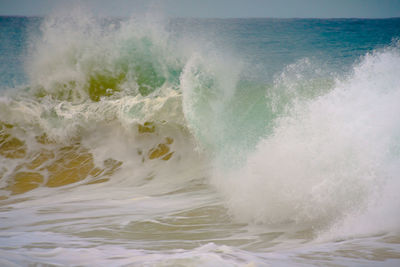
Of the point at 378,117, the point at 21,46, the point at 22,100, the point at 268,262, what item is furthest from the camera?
the point at 21,46

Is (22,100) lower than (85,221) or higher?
higher

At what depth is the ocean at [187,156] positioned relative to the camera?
1.51m

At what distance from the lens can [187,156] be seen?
10.3ft

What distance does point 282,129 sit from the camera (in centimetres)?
212

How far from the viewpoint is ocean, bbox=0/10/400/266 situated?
4.96 ft

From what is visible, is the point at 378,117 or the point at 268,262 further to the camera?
the point at 378,117

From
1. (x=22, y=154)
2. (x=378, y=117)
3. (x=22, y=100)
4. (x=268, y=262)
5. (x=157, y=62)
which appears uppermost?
(x=157, y=62)

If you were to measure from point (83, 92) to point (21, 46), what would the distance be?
17.0ft

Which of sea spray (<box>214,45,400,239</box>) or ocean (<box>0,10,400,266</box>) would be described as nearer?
ocean (<box>0,10,400,266</box>)

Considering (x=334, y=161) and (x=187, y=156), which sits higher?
(x=187, y=156)

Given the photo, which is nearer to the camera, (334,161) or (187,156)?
(334,161)

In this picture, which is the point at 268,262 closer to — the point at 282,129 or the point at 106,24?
the point at 282,129

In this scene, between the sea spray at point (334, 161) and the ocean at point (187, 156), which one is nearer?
the ocean at point (187, 156)

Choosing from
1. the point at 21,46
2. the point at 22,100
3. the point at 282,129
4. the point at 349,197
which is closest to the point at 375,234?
the point at 349,197
